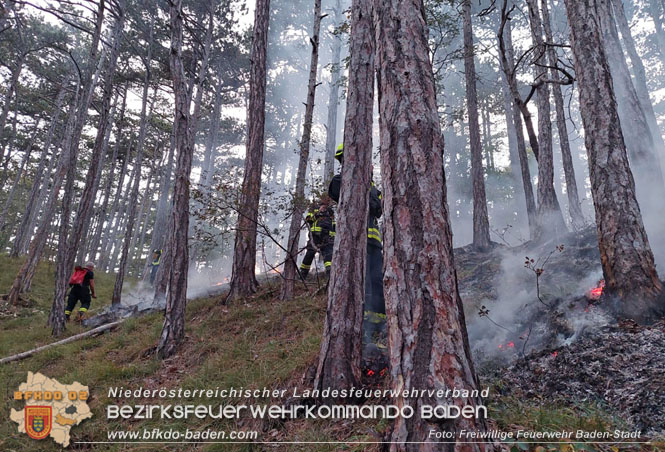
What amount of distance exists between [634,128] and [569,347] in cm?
750

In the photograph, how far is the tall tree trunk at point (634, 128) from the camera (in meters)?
7.19

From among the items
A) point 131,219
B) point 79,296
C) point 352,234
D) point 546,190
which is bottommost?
point 79,296

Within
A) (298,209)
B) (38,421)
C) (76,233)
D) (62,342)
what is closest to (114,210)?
(76,233)

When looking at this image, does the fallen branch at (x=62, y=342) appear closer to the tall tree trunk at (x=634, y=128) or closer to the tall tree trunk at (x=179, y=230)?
the tall tree trunk at (x=179, y=230)

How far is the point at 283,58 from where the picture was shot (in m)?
29.8

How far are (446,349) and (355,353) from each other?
1729 mm

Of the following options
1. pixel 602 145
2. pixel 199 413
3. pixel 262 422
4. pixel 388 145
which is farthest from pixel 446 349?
pixel 602 145

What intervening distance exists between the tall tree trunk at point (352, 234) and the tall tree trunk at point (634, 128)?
603cm

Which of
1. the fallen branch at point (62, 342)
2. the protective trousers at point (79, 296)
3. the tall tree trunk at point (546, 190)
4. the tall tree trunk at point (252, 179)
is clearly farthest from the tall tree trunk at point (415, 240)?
the protective trousers at point (79, 296)

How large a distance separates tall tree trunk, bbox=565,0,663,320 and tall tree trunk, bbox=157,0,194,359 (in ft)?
18.5

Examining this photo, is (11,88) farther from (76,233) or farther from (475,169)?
(475,169)

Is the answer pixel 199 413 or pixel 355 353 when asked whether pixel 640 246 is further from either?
pixel 199 413

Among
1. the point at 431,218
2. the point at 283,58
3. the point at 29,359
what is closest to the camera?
the point at 431,218

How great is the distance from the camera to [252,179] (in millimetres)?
7125
